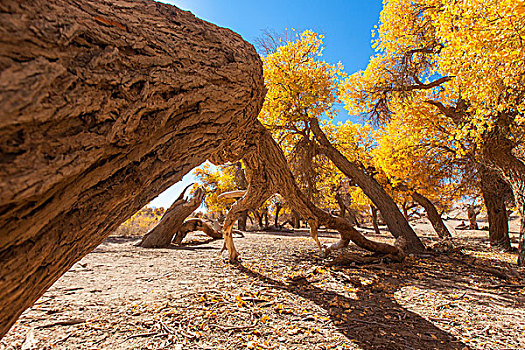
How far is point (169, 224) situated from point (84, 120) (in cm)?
783

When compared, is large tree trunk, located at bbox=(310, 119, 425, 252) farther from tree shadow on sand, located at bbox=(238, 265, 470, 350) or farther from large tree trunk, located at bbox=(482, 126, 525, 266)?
tree shadow on sand, located at bbox=(238, 265, 470, 350)

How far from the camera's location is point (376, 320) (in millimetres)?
2885

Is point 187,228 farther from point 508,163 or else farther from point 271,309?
point 508,163

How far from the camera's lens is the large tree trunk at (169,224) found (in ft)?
26.7

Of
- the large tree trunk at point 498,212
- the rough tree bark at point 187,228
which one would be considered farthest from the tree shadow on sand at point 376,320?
the large tree trunk at point 498,212

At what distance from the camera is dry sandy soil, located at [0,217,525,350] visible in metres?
2.36

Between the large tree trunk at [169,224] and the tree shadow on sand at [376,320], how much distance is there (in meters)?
5.29

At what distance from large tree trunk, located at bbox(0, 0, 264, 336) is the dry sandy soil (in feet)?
→ 4.97

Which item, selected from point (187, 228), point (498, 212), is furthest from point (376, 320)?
point (498, 212)

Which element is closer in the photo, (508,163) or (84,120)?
(84,120)

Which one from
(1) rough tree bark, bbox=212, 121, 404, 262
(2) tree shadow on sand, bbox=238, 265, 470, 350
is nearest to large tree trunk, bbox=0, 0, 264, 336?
(1) rough tree bark, bbox=212, 121, 404, 262

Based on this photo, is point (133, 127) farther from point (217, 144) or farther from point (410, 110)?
point (410, 110)

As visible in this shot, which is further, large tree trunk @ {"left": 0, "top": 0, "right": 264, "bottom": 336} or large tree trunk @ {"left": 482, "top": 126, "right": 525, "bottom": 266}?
large tree trunk @ {"left": 482, "top": 126, "right": 525, "bottom": 266}

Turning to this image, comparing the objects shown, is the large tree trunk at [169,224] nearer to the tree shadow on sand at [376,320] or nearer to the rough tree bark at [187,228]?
the rough tree bark at [187,228]
